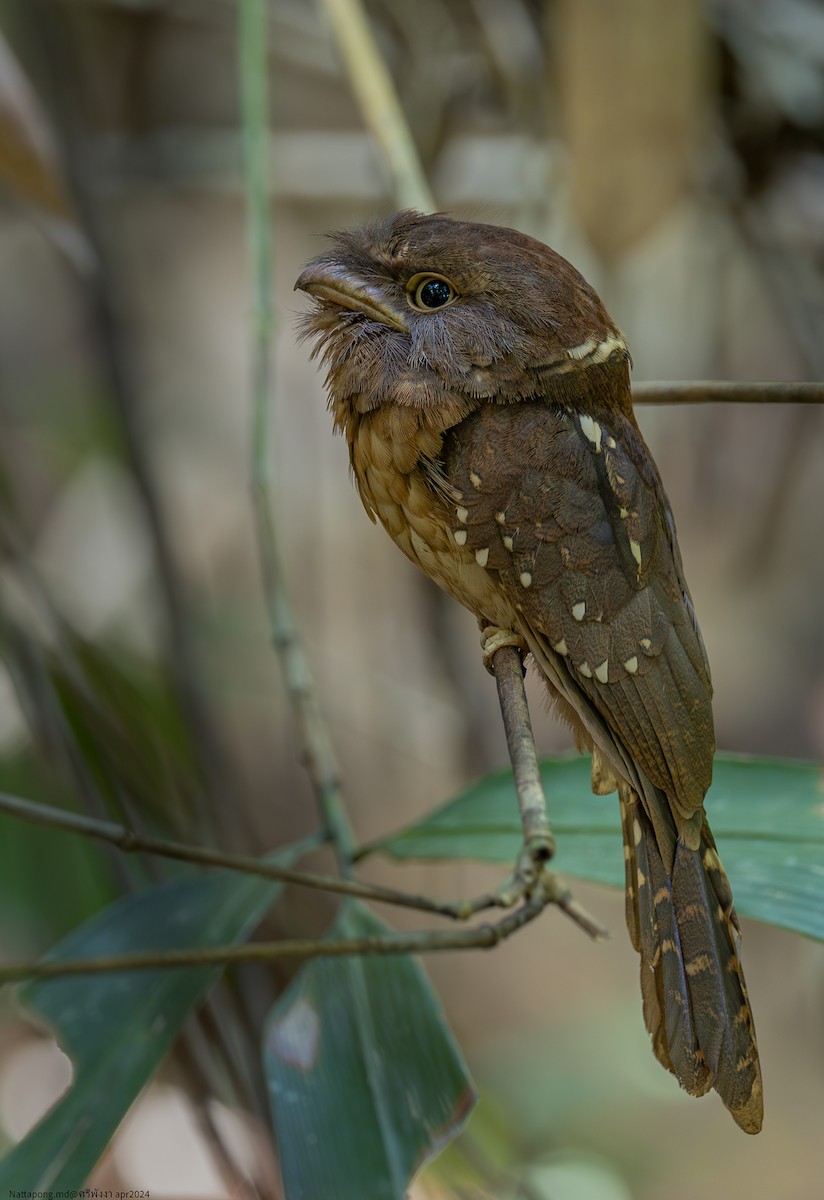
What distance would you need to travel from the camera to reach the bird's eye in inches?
41.7

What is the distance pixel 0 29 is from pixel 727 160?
209 cm

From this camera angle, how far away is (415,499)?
3.66 ft

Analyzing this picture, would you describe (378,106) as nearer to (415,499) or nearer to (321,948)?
(415,499)

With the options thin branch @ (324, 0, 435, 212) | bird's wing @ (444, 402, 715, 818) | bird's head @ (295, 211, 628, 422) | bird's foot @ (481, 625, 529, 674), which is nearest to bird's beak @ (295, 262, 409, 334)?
bird's head @ (295, 211, 628, 422)

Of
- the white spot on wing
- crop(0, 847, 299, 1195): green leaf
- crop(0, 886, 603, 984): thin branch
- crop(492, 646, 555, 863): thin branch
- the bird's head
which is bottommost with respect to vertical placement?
crop(0, 847, 299, 1195): green leaf

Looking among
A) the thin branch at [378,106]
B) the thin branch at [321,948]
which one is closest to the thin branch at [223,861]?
the thin branch at [321,948]

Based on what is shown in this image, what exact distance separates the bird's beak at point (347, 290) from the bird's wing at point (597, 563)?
4.9 inches

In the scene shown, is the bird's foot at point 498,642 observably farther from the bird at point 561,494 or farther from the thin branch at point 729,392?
the thin branch at point 729,392

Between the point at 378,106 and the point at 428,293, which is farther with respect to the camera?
the point at 378,106

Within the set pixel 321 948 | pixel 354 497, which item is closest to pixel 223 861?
pixel 321 948

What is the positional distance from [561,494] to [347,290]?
28cm

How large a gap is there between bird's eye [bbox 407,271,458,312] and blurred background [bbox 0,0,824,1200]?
2.47 ft

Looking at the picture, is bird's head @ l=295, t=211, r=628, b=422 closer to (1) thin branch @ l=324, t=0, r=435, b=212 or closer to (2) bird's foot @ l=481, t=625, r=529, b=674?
(2) bird's foot @ l=481, t=625, r=529, b=674

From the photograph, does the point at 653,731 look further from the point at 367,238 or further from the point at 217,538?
the point at 217,538
